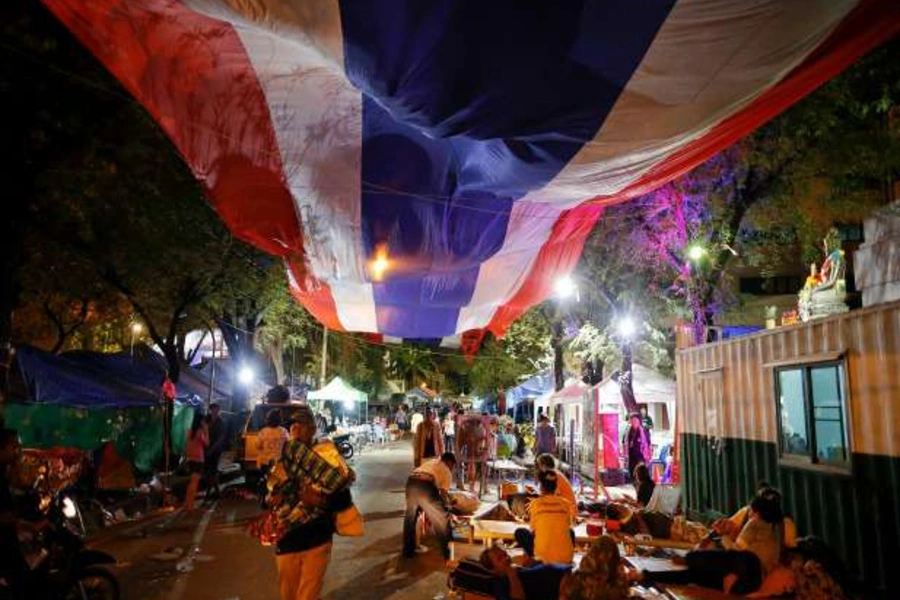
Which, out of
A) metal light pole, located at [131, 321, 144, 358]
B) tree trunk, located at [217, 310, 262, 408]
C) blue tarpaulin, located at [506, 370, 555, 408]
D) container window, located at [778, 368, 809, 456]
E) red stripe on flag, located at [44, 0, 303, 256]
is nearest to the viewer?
red stripe on flag, located at [44, 0, 303, 256]

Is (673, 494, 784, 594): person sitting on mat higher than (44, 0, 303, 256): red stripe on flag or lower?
lower

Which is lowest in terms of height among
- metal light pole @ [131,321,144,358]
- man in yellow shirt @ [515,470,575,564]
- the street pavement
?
the street pavement

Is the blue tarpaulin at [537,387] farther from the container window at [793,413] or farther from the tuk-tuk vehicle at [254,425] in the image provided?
the container window at [793,413]

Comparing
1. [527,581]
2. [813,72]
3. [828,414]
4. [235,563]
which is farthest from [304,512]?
[828,414]

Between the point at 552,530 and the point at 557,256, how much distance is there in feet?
10.2

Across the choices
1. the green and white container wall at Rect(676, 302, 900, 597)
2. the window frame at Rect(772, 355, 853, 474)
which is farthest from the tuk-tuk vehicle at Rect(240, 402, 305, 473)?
the window frame at Rect(772, 355, 853, 474)

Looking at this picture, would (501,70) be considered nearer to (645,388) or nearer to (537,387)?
(645,388)

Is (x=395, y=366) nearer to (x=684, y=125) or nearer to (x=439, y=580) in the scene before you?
(x=439, y=580)

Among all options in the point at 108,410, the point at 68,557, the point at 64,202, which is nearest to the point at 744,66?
the point at 68,557

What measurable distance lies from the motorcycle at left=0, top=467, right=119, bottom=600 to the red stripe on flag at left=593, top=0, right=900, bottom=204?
624 centimetres

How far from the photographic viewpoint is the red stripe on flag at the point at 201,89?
13.3ft

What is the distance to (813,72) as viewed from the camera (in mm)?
3768

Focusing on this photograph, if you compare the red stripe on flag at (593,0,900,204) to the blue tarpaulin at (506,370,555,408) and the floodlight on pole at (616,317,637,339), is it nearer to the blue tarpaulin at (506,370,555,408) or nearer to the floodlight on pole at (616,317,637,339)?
the floodlight on pole at (616,317,637,339)

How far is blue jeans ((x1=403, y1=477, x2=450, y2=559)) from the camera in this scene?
30.8 ft
